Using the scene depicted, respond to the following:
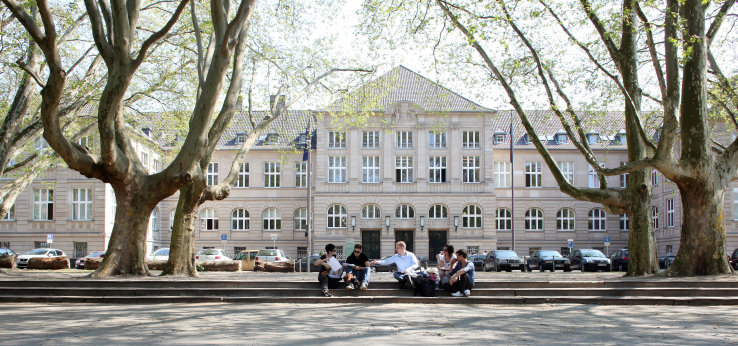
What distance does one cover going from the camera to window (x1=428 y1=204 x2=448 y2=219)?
56434mm

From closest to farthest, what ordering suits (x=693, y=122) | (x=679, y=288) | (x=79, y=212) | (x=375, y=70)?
1. (x=679, y=288)
2. (x=693, y=122)
3. (x=375, y=70)
4. (x=79, y=212)

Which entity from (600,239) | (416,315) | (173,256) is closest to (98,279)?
Result: (173,256)

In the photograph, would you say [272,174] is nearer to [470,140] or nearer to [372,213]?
[372,213]

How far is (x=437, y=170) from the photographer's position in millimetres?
56812

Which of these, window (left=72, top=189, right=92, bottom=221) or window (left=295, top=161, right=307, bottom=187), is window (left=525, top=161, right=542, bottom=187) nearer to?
window (left=295, top=161, right=307, bottom=187)

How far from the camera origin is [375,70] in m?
28.4

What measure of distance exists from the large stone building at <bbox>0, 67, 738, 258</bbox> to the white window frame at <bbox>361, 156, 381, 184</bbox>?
0.26ft

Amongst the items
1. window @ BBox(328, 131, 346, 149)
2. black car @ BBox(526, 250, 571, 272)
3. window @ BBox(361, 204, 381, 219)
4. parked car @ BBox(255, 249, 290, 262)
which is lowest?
black car @ BBox(526, 250, 571, 272)

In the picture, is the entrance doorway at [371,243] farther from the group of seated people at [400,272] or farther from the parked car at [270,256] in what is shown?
the group of seated people at [400,272]

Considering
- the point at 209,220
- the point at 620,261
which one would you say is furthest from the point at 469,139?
the point at 209,220

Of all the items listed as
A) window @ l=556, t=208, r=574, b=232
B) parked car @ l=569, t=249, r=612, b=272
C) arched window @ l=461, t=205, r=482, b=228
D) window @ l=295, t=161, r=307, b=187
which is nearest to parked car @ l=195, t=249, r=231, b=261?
window @ l=295, t=161, r=307, b=187

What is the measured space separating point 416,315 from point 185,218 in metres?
11.0

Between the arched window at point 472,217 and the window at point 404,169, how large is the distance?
503 centimetres

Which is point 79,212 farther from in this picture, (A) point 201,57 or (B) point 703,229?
→ (B) point 703,229
